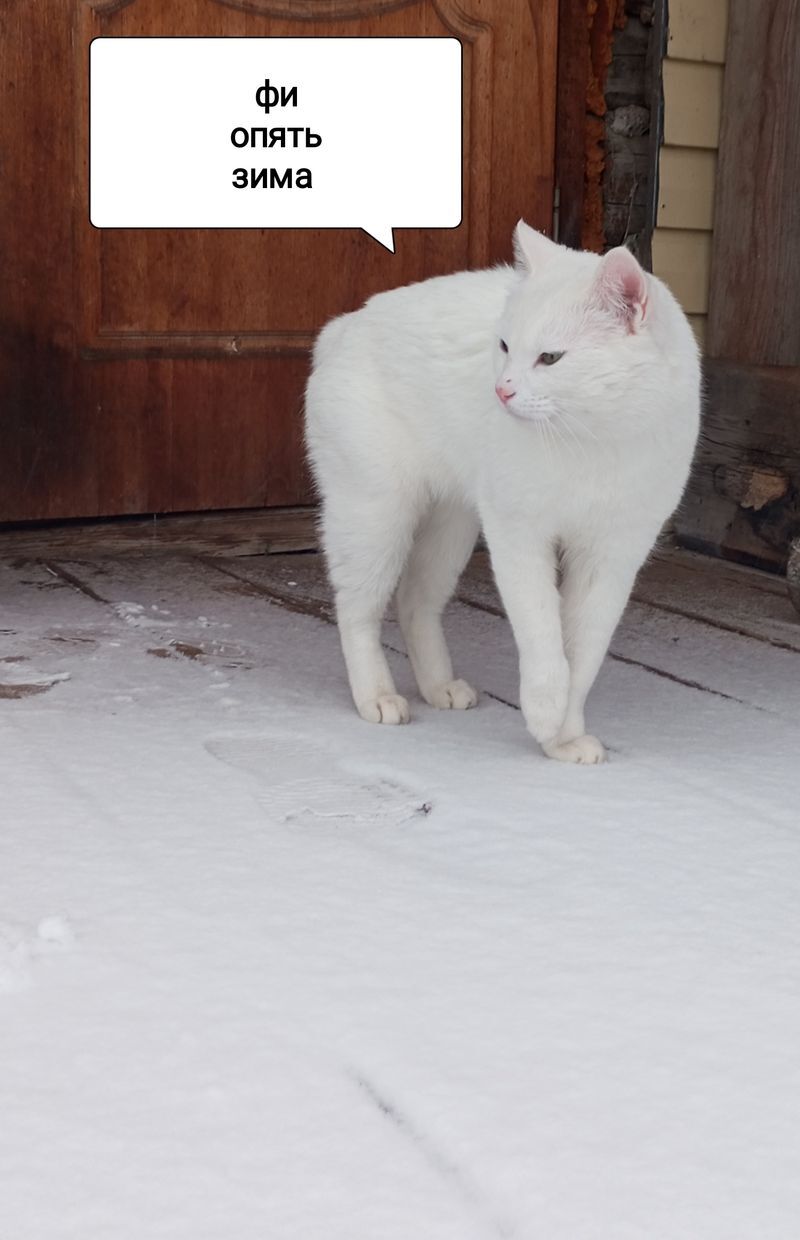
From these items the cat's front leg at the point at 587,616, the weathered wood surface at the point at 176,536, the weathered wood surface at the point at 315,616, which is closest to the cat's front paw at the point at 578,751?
the cat's front leg at the point at 587,616

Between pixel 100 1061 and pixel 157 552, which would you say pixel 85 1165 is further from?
pixel 157 552

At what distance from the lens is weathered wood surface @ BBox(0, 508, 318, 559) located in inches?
151

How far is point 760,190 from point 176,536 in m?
1.76

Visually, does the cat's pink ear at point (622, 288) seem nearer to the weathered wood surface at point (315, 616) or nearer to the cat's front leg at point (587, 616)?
the cat's front leg at point (587, 616)

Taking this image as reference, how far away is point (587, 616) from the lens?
2.40 m

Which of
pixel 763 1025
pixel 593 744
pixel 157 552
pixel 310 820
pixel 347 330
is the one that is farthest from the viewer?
pixel 157 552

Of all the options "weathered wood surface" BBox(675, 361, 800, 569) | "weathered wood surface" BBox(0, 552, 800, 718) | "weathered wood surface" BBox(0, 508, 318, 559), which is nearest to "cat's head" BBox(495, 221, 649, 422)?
"weathered wood surface" BBox(0, 552, 800, 718)

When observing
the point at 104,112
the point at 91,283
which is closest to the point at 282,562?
the point at 91,283

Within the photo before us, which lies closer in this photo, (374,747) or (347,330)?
(374,747)

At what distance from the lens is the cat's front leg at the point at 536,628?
2291mm

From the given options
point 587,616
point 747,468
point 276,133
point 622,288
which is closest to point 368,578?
point 587,616

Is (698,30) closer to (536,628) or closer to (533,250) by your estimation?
(533,250)

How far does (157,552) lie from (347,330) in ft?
4.62

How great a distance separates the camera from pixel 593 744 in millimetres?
2365
